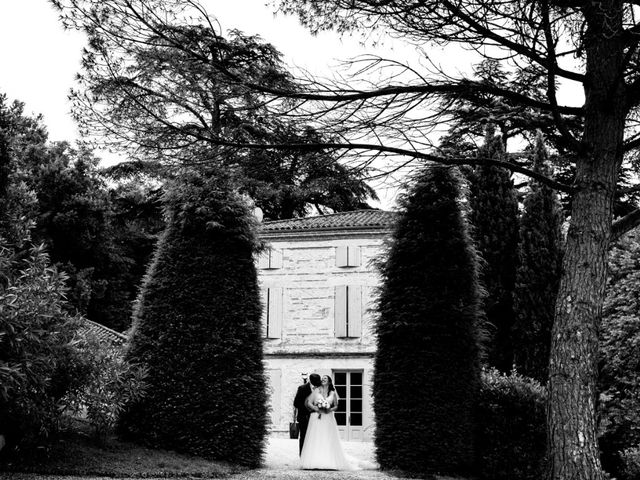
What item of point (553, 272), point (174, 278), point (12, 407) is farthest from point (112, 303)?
point (12, 407)

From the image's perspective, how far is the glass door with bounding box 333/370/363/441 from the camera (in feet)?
79.9

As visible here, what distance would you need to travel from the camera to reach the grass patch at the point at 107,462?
10.1m

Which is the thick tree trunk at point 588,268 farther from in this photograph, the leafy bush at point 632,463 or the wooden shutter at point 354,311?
the wooden shutter at point 354,311

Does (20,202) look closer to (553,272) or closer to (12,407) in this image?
(12,407)

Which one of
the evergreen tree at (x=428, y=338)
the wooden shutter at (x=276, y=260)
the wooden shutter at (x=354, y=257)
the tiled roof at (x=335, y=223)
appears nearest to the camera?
the evergreen tree at (x=428, y=338)

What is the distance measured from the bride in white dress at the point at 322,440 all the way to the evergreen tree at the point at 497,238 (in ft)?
31.1

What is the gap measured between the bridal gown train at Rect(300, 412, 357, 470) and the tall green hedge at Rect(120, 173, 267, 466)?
3.93 ft

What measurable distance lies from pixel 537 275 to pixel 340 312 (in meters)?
6.56

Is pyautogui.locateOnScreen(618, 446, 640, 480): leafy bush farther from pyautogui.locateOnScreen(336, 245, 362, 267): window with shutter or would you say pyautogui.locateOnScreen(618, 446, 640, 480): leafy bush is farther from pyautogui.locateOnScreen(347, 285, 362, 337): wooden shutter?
pyautogui.locateOnScreen(336, 245, 362, 267): window with shutter

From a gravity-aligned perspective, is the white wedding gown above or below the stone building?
below

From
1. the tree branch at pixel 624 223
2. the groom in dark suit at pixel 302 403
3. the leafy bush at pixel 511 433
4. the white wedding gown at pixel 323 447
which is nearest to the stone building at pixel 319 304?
the groom in dark suit at pixel 302 403

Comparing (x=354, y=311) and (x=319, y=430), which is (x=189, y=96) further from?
(x=354, y=311)

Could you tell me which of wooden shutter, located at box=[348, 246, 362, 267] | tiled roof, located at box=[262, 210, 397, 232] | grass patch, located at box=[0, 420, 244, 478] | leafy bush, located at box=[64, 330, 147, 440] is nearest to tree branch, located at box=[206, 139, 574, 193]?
leafy bush, located at box=[64, 330, 147, 440]

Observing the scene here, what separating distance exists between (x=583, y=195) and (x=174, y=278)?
6463mm
